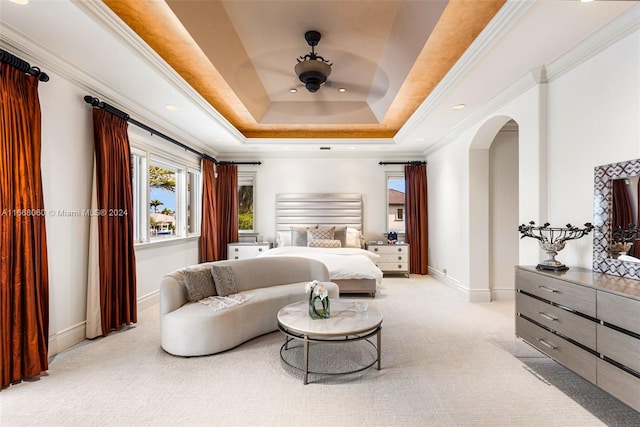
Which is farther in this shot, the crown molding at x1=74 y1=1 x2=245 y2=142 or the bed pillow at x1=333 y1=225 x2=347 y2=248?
the bed pillow at x1=333 y1=225 x2=347 y2=248

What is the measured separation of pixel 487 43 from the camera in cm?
249

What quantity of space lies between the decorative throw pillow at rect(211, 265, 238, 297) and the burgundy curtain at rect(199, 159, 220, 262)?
270 cm

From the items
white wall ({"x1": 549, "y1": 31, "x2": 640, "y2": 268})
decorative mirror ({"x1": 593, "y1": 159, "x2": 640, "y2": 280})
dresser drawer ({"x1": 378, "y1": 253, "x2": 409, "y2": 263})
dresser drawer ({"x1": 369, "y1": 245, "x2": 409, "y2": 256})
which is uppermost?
white wall ({"x1": 549, "y1": 31, "x2": 640, "y2": 268})

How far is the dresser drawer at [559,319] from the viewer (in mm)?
1996

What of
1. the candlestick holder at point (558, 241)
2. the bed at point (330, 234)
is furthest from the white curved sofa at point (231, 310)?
the candlestick holder at point (558, 241)

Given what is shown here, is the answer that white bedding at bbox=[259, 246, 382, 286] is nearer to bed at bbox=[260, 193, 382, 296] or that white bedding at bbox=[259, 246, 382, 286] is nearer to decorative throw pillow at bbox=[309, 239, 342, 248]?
bed at bbox=[260, 193, 382, 296]

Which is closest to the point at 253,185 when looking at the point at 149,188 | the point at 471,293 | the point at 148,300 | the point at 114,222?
the point at 149,188

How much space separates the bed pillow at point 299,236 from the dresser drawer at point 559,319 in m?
3.83

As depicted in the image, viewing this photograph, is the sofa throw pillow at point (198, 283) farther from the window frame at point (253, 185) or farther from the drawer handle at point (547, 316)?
the window frame at point (253, 185)

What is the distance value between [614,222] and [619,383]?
43.9 inches

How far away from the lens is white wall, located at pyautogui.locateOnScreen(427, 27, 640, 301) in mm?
2238

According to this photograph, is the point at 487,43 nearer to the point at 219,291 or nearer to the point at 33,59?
the point at 219,291

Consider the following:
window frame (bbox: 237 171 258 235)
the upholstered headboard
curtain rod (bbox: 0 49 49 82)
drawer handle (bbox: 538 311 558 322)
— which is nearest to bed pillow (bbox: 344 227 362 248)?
the upholstered headboard

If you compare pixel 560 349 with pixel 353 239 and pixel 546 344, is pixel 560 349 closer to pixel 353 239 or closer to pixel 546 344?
pixel 546 344
